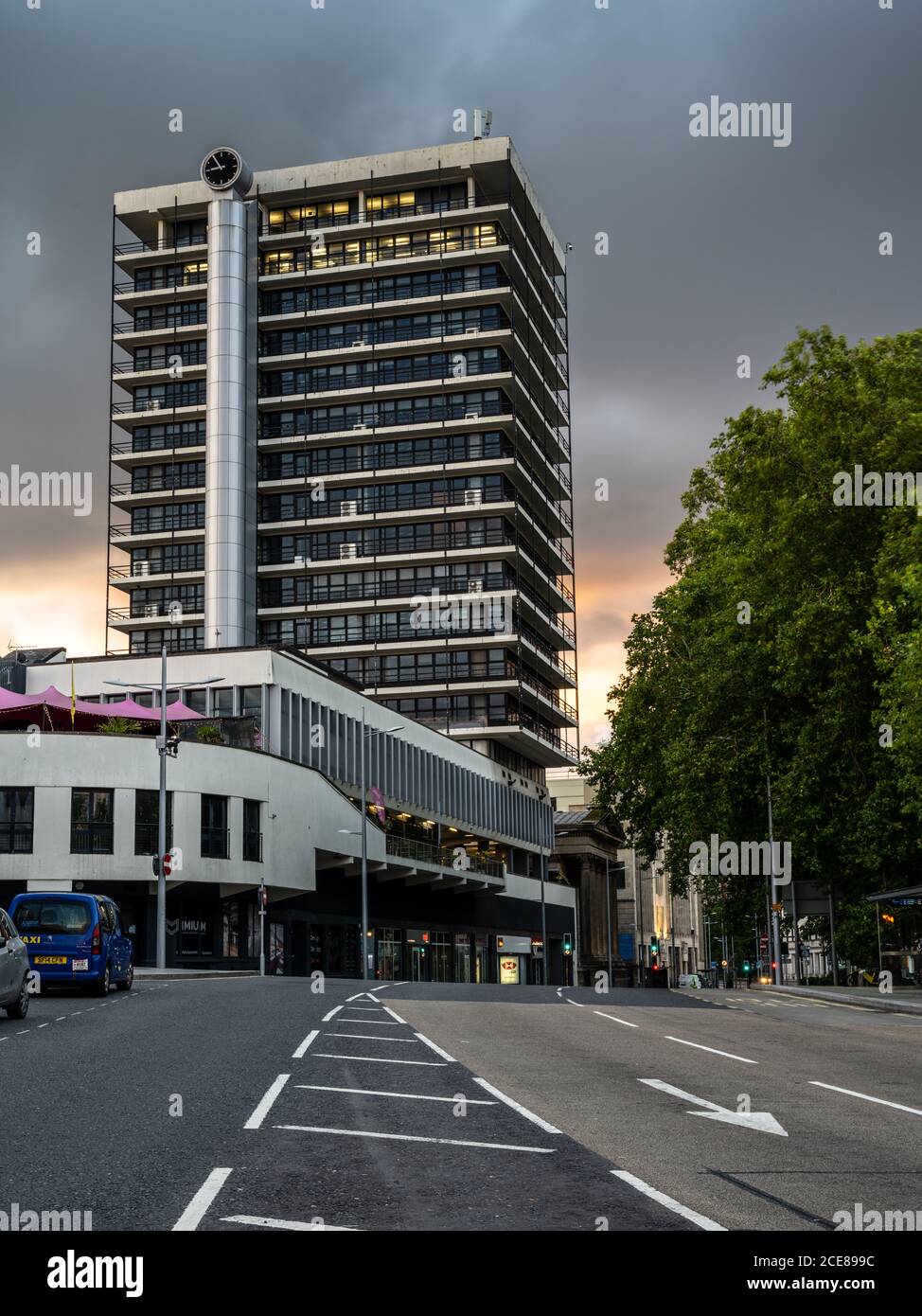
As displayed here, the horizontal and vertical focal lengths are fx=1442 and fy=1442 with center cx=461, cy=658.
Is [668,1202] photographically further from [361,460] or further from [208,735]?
[361,460]

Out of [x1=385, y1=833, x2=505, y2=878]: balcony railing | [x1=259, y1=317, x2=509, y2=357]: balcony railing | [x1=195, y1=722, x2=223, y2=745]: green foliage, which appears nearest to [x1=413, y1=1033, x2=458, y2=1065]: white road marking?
[x1=195, y1=722, x2=223, y2=745]: green foliage

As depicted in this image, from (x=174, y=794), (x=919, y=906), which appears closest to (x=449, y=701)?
(x=174, y=794)

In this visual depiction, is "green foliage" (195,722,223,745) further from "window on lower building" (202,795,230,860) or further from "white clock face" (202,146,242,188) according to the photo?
"white clock face" (202,146,242,188)

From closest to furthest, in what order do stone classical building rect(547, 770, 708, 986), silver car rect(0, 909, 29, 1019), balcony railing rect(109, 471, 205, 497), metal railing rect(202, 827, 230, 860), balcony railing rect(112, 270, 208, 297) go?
silver car rect(0, 909, 29, 1019)
metal railing rect(202, 827, 230, 860)
balcony railing rect(109, 471, 205, 497)
balcony railing rect(112, 270, 208, 297)
stone classical building rect(547, 770, 708, 986)

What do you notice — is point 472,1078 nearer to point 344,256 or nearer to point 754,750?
point 754,750

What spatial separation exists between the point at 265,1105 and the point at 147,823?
143 feet

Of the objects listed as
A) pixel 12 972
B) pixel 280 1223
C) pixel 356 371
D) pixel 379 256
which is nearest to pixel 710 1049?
pixel 12 972

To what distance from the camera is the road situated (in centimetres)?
760

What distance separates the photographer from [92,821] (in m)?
53.3

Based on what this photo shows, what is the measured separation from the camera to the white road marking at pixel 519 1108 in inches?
426

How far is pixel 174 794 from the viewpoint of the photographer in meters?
54.8

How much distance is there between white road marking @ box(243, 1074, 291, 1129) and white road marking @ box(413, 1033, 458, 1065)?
265 centimetres

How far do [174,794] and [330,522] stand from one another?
40447 mm

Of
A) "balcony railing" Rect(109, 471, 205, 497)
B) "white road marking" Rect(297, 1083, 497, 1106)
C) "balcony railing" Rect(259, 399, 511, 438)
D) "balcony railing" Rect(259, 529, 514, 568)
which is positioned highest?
"balcony railing" Rect(259, 399, 511, 438)
